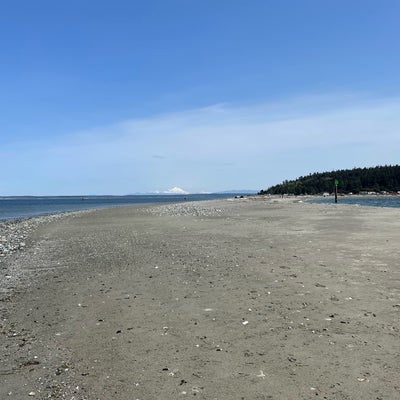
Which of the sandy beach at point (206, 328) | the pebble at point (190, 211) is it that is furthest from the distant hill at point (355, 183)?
the sandy beach at point (206, 328)

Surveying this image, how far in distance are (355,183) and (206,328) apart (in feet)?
543

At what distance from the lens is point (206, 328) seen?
8.65m

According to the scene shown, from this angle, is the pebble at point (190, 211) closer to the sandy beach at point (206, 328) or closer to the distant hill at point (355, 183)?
the sandy beach at point (206, 328)

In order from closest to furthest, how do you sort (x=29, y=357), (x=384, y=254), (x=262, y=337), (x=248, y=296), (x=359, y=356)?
(x=359, y=356), (x=29, y=357), (x=262, y=337), (x=248, y=296), (x=384, y=254)

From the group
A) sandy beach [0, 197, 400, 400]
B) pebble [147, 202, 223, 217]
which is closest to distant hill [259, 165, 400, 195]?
pebble [147, 202, 223, 217]

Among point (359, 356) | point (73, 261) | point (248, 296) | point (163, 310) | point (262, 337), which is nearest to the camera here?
point (359, 356)

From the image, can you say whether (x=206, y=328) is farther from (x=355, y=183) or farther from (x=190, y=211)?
(x=355, y=183)

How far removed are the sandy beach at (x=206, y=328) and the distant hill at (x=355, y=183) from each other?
152973 millimetres

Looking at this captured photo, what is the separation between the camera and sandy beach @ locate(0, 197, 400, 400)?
20.5ft

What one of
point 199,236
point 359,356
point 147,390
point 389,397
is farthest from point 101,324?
point 199,236

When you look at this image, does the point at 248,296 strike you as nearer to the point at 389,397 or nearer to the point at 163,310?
the point at 163,310

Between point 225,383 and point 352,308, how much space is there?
14.8 feet

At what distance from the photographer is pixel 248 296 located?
10.9 metres

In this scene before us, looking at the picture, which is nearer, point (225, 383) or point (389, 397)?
point (389, 397)
